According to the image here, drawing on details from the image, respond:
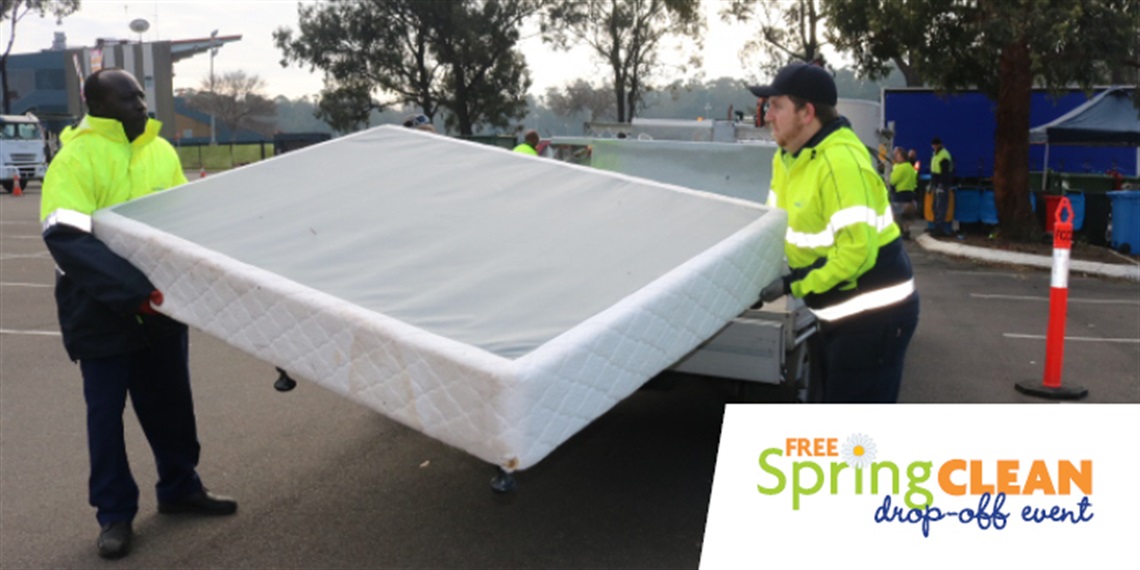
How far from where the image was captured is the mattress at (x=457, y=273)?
288 cm

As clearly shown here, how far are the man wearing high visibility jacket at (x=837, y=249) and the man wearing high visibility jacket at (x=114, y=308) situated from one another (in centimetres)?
242

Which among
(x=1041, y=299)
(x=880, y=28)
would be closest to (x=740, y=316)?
(x=1041, y=299)

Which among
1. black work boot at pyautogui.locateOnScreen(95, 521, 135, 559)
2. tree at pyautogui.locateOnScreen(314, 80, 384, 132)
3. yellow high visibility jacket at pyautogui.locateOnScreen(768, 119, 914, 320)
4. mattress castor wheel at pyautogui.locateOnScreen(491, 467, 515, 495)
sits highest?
tree at pyautogui.locateOnScreen(314, 80, 384, 132)

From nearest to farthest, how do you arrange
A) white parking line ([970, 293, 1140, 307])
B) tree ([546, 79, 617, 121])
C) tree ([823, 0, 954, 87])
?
white parking line ([970, 293, 1140, 307]) → tree ([823, 0, 954, 87]) → tree ([546, 79, 617, 121])

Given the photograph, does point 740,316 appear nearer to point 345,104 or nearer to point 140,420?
point 140,420

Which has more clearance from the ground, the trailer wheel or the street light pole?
the street light pole

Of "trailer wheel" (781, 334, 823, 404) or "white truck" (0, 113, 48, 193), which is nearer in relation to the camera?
"trailer wheel" (781, 334, 823, 404)

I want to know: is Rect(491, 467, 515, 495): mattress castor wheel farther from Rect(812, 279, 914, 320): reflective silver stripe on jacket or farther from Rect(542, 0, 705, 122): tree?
Rect(542, 0, 705, 122): tree

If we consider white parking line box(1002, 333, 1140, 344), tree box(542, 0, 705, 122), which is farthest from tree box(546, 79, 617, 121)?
white parking line box(1002, 333, 1140, 344)

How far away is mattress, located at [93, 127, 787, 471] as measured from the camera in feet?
9.44

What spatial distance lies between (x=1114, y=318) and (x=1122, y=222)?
6619 mm

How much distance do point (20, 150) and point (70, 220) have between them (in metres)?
36.0

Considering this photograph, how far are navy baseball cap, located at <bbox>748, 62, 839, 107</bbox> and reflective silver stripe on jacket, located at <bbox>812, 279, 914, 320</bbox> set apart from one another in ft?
2.35

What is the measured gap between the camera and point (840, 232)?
3723mm
